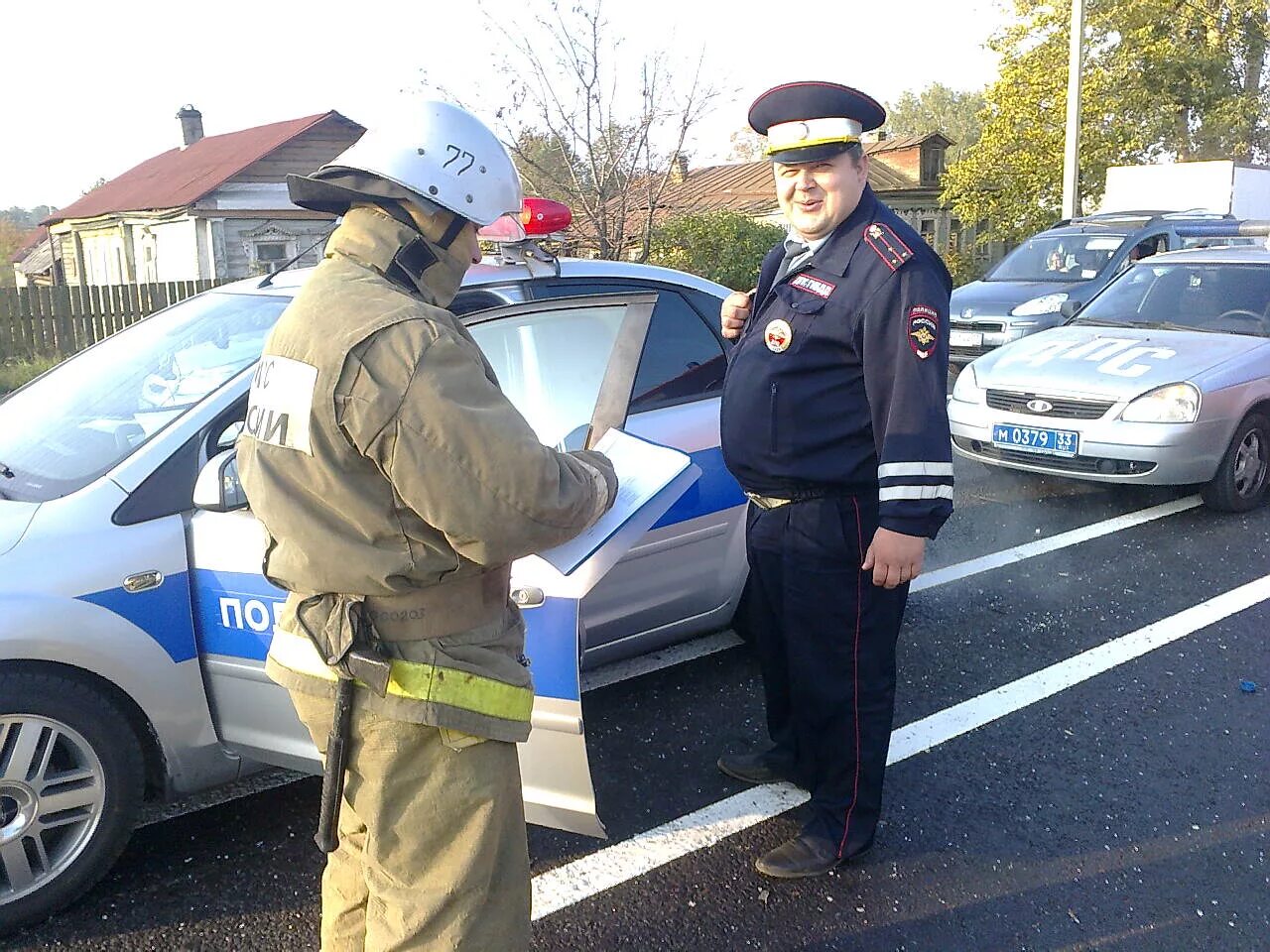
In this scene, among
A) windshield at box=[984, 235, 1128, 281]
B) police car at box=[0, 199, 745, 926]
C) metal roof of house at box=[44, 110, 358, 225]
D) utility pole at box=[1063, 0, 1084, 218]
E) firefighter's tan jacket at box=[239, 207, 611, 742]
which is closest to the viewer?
firefighter's tan jacket at box=[239, 207, 611, 742]

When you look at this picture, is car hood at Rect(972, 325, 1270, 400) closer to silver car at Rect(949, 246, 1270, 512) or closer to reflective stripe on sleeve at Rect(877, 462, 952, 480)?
silver car at Rect(949, 246, 1270, 512)

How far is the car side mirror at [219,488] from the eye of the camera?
254 centimetres

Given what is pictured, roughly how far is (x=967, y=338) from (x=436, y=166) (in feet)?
32.3

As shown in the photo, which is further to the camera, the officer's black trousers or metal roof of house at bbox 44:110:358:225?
metal roof of house at bbox 44:110:358:225

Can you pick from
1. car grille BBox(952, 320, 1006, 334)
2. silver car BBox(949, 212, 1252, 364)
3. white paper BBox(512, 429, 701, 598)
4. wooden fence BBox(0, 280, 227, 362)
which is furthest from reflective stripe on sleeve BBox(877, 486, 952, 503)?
wooden fence BBox(0, 280, 227, 362)

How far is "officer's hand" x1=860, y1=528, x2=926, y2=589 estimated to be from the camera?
2.53 m

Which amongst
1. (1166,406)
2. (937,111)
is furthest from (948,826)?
(937,111)

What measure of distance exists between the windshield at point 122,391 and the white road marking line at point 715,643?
39.8 inches

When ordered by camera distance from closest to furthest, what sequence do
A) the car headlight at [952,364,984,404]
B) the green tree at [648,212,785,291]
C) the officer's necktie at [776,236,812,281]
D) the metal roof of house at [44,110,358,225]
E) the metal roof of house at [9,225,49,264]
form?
the officer's necktie at [776,236,812,281] → the car headlight at [952,364,984,404] → the green tree at [648,212,785,291] → the metal roof of house at [44,110,358,225] → the metal roof of house at [9,225,49,264]

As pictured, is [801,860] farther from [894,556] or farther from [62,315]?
[62,315]

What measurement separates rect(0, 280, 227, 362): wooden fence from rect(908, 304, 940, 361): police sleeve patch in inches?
477

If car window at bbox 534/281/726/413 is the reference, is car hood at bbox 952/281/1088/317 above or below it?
below

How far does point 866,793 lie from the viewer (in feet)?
9.42

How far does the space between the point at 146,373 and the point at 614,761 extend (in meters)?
1.89
